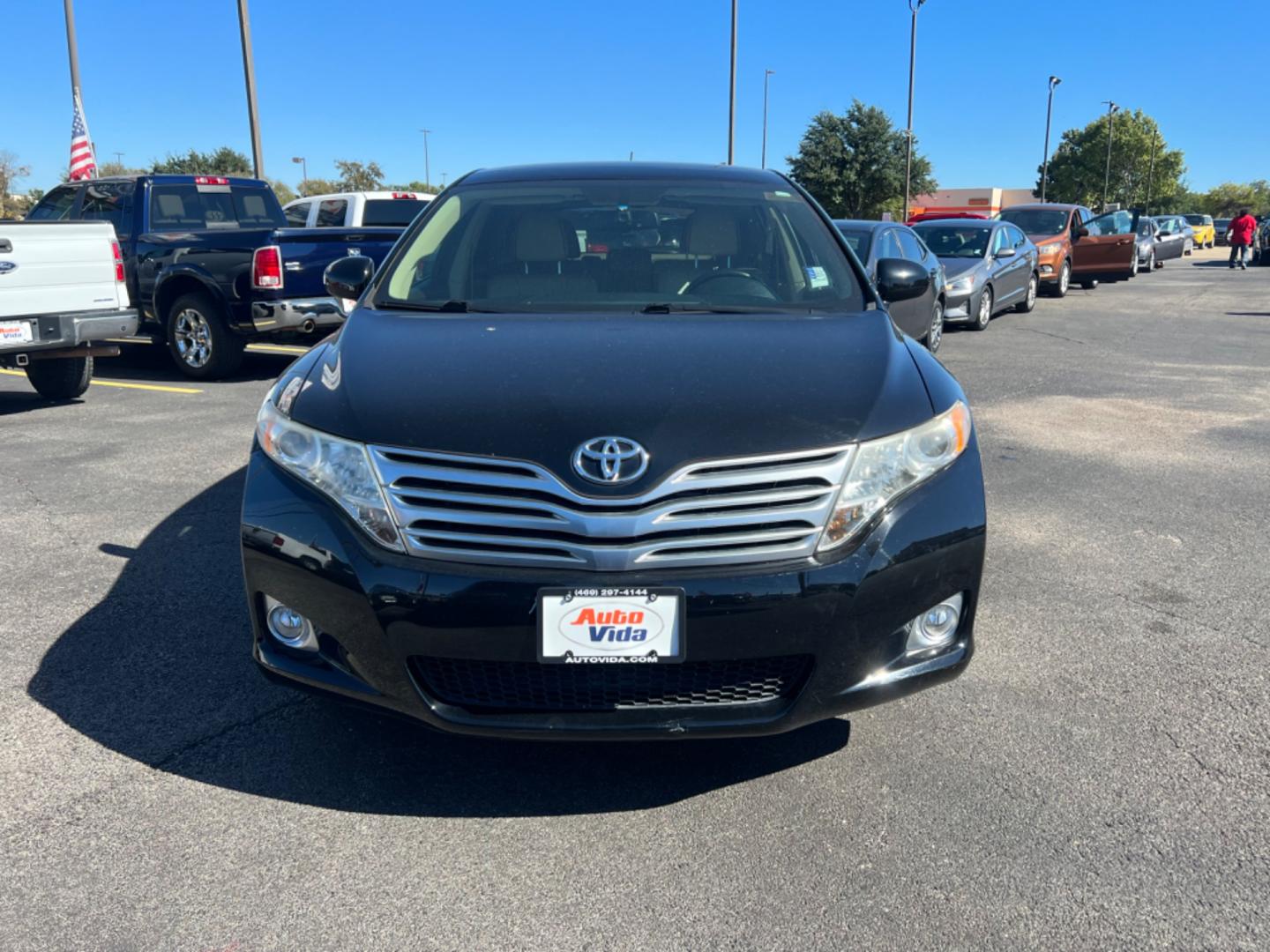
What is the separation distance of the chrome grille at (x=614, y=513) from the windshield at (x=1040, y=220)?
18.7 metres

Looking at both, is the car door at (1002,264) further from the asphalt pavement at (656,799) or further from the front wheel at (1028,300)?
the asphalt pavement at (656,799)

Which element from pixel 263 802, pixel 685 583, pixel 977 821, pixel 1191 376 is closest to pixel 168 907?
pixel 263 802

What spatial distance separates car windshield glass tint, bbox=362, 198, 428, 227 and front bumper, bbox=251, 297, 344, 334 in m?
3.47

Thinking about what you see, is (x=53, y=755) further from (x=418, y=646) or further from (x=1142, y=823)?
(x=1142, y=823)

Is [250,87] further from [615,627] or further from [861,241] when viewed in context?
[615,627]

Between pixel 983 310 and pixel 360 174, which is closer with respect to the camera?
pixel 983 310

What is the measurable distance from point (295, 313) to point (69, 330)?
1858mm

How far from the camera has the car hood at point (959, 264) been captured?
1393 centimetres

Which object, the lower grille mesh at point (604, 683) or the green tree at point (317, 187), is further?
the green tree at point (317, 187)

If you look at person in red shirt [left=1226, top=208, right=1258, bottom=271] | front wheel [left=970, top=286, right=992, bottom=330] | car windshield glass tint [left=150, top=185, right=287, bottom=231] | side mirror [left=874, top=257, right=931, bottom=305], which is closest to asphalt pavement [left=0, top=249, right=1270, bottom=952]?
side mirror [left=874, top=257, right=931, bottom=305]

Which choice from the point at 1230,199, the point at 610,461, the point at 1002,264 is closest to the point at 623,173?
the point at 610,461

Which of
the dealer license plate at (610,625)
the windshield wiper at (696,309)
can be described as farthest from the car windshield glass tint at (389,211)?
the dealer license plate at (610,625)

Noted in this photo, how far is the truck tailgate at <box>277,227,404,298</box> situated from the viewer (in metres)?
9.41

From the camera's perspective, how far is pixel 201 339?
397 inches
